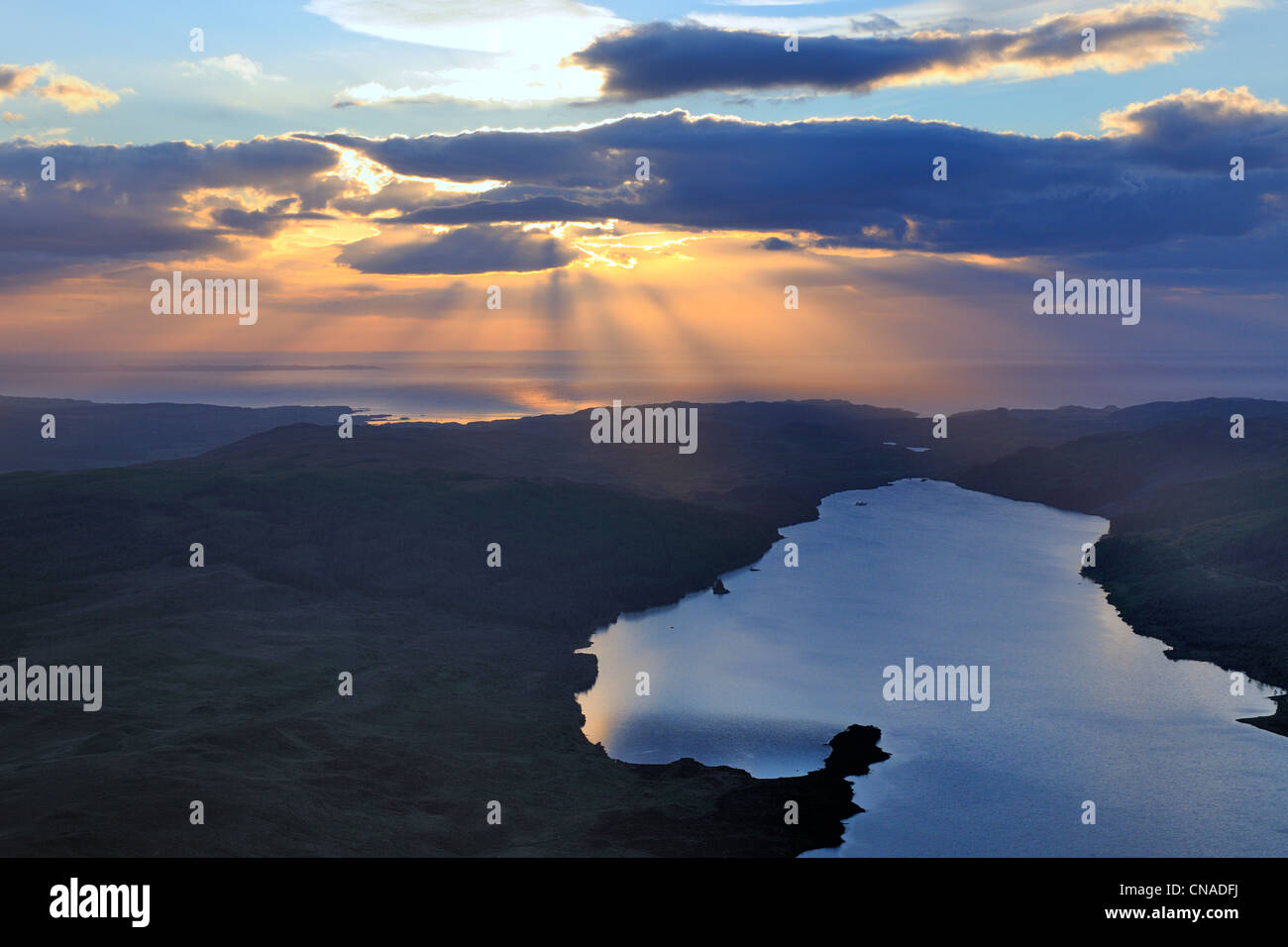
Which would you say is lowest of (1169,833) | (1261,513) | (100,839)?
(1169,833)

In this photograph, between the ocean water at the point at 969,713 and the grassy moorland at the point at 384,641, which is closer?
the grassy moorland at the point at 384,641

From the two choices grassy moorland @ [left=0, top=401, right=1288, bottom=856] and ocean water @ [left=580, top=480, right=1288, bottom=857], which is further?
ocean water @ [left=580, top=480, right=1288, bottom=857]

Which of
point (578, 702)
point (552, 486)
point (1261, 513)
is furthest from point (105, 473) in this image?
point (1261, 513)

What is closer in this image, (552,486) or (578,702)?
(578,702)

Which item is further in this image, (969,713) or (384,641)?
(384,641)

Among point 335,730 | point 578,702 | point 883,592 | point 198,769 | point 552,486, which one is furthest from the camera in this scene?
point 552,486

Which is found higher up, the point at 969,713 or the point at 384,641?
the point at 384,641

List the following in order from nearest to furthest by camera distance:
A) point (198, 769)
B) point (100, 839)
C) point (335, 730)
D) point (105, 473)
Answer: point (100, 839)
point (198, 769)
point (335, 730)
point (105, 473)

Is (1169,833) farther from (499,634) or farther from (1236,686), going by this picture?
(499,634)
